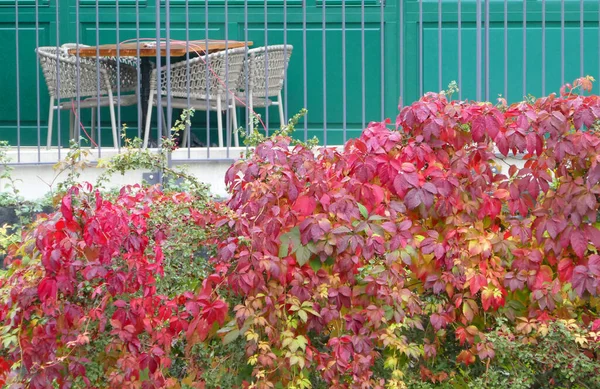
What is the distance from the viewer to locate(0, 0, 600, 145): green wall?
308 inches

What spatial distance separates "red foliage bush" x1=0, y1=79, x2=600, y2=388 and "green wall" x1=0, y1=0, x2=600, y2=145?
473 centimetres

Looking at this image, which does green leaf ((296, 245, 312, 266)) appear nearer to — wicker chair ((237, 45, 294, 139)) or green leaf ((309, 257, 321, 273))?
green leaf ((309, 257, 321, 273))

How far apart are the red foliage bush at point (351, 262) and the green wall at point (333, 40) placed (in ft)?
15.5

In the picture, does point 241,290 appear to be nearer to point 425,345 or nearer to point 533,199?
point 425,345

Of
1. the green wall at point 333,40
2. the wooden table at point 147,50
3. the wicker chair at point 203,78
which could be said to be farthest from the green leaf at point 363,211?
the green wall at point 333,40

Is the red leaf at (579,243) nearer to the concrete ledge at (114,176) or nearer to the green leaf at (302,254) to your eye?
the green leaf at (302,254)

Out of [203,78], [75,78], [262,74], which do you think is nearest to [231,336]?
[203,78]

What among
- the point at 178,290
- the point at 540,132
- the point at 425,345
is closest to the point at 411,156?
the point at 540,132

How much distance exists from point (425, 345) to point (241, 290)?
2.19 ft

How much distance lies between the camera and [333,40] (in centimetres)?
798

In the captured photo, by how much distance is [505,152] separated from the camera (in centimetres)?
308

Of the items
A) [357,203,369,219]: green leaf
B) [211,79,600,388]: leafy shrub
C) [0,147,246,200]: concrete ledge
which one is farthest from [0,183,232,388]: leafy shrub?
[0,147,246,200]: concrete ledge

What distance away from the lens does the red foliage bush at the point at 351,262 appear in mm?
2852

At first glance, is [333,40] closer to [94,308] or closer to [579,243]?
[579,243]
